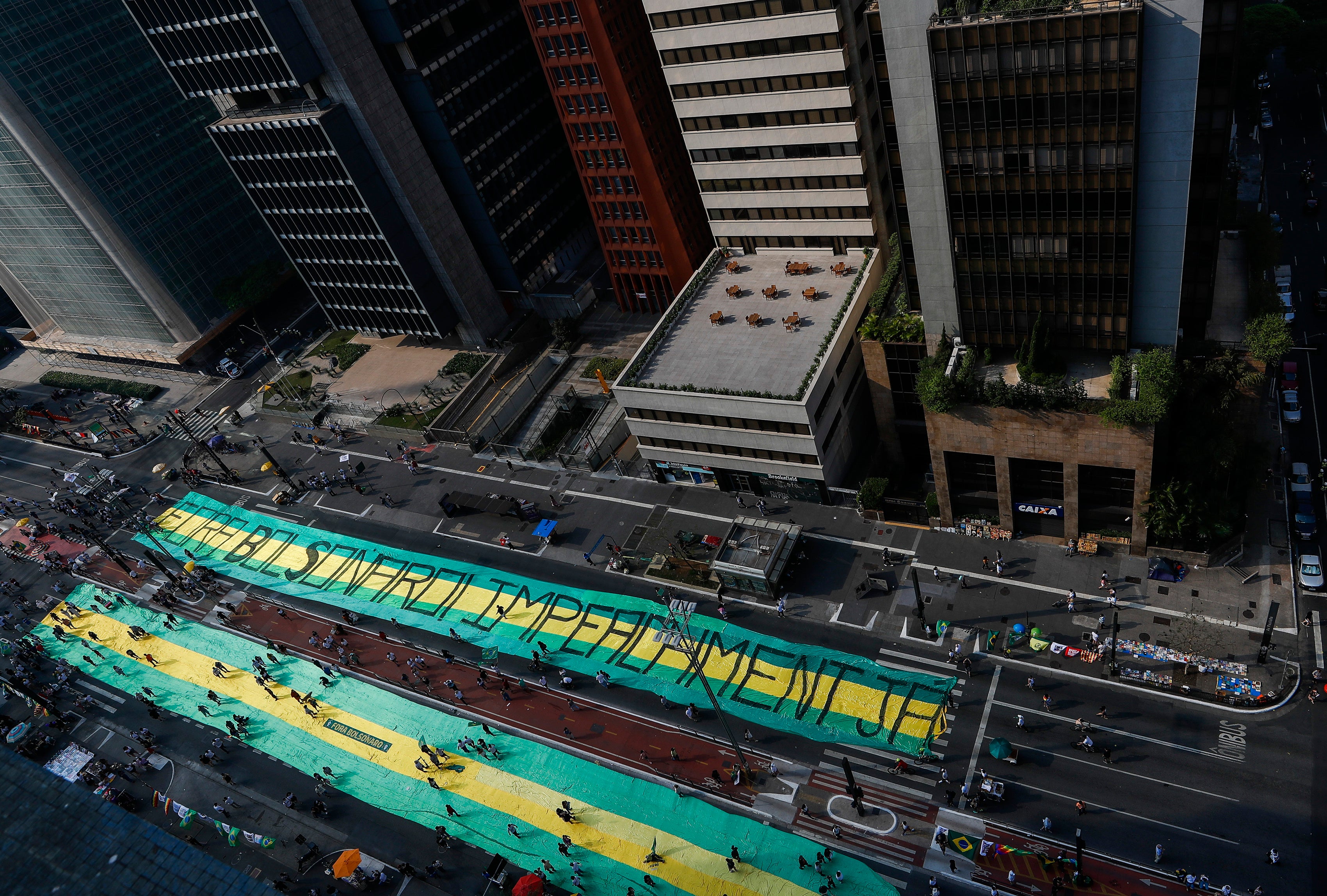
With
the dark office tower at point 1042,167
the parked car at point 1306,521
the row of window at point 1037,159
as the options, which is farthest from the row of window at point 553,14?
the parked car at point 1306,521

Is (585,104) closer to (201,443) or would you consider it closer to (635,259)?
(635,259)

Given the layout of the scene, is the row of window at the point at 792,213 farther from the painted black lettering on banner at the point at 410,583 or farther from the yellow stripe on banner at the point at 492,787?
the yellow stripe on banner at the point at 492,787

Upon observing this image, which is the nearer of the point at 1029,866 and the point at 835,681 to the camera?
the point at 1029,866

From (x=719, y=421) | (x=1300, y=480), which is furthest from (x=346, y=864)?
(x=1300, y=480)

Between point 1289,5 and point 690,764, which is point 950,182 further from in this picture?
point 1289,5

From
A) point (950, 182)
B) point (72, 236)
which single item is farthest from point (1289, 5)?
point (72, 236)

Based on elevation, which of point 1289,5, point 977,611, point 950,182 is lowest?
point 977,611
